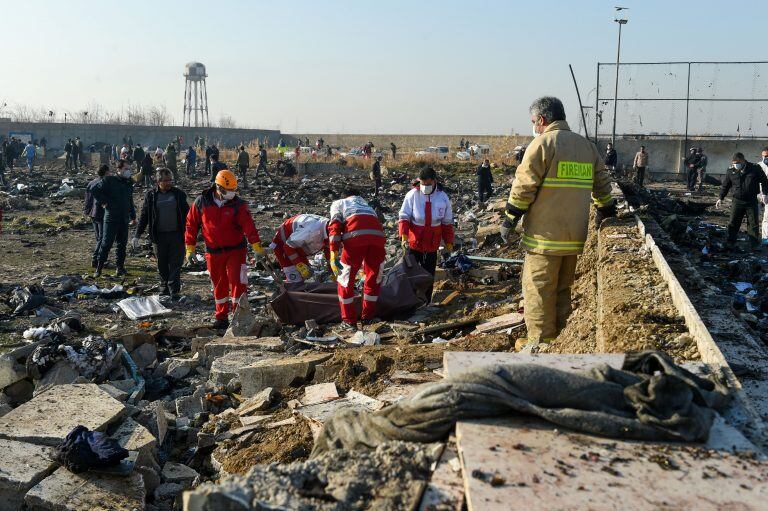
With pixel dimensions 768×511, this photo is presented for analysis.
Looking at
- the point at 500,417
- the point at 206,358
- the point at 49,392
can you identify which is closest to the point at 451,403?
the point at 500,417

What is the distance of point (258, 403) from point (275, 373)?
18.0 inches

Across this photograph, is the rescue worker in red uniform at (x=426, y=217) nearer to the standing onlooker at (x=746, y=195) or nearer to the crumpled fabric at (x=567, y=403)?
the crumpled fabric at (x=567, y=403)

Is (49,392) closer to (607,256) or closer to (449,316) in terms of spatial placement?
(449,316)

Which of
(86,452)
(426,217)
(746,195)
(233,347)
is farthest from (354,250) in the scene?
(746,195)

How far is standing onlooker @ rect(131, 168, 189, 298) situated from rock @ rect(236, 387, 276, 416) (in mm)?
4607

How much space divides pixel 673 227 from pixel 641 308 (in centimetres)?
720

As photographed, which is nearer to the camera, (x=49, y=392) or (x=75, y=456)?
(x=75, y=456)

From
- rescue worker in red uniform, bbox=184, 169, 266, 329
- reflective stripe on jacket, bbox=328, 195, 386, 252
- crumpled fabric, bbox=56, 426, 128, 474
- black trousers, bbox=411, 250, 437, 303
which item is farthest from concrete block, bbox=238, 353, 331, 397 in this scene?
black trousers, bbox=411, 250, 437, 303

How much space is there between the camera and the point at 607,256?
21.5 ft

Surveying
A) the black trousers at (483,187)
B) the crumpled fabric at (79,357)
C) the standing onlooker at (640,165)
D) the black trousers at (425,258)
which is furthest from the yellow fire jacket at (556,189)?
the standing onlooker at (640,165)

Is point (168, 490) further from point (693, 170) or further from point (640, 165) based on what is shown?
point (693, 170)

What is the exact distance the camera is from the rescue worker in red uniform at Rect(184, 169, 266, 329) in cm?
766

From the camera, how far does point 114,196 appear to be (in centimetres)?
1041

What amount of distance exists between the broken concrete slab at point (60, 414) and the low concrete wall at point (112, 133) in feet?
140
